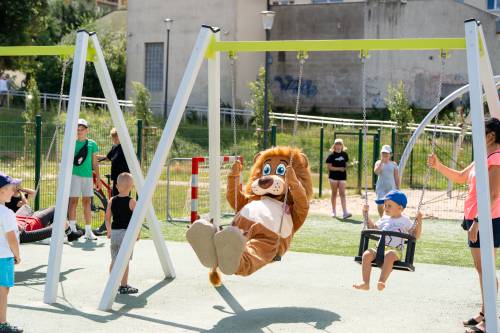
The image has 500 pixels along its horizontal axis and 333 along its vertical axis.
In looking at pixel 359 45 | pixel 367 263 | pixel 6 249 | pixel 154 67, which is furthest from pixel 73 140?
pixel 154 67

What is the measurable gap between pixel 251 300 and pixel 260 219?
801 mm

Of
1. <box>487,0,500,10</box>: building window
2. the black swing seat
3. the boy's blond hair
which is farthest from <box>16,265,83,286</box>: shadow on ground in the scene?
<box>487,0,500,10</box>: building window

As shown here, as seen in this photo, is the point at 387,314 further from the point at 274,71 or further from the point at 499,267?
the point at 274,71

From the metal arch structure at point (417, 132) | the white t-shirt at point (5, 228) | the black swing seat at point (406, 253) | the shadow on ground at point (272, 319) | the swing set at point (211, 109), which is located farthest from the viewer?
the metal arch structure at point (417, 132)

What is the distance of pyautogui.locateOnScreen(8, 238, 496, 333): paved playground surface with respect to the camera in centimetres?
719

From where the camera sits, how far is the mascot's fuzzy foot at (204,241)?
Result: 732 centimetres

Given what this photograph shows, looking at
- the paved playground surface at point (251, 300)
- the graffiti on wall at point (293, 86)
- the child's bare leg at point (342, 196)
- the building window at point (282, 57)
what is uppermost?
the building window at point (282, 57)

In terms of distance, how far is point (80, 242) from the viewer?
12109 mm

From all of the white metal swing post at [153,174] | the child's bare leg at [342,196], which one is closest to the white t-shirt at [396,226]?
the white metal swing post at [153,174]

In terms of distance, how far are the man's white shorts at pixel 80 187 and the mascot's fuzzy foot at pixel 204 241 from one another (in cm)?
495

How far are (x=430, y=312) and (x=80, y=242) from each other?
602cm

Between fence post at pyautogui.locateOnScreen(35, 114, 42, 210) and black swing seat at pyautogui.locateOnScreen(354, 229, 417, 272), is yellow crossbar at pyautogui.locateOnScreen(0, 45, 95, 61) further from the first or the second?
fence post at pyautogui.locateOnScreen(35, 114, 42, 210)

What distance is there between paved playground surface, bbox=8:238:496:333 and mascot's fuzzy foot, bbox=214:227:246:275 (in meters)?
0.50

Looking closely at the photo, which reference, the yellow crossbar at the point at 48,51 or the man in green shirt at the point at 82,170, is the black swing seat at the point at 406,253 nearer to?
the yellow crossbar at the point at 48,51
